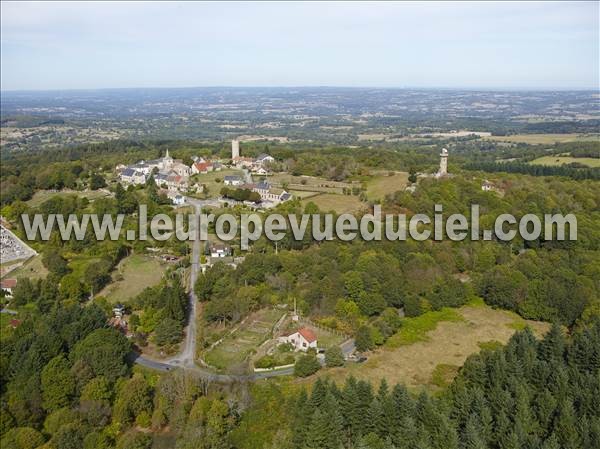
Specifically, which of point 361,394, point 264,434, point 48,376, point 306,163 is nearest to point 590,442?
point 361,394

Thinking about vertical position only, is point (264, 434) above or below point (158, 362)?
above

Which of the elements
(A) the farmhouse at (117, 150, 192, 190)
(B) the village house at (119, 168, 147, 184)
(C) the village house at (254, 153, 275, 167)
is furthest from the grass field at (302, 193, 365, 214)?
(B) the village house at (119, 168, 147, 184)

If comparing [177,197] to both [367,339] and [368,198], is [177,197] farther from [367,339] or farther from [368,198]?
[367,339]

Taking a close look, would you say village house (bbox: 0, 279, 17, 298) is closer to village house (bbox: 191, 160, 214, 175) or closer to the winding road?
the winding road

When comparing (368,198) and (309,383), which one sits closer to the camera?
(309,383)

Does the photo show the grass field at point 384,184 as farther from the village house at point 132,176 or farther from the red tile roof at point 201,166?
the village house at point 132,176

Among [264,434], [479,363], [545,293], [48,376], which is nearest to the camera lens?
[264,434]

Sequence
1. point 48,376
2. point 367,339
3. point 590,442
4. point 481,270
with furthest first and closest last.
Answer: point 481,270
point 367,339
point 48,376
point 590,442
